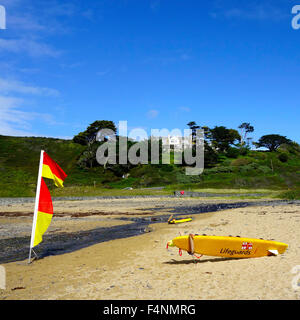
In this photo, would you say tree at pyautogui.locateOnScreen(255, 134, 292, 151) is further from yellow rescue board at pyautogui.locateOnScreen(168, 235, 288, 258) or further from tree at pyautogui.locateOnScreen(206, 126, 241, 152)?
yellow rescue board at pyautogui.locateOnScreen(168, 235, 288, 258)

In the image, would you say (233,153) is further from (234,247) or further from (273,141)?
(234,247)

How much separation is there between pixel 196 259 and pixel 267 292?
4204 mm

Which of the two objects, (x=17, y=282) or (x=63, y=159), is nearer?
(x=17, y=282)

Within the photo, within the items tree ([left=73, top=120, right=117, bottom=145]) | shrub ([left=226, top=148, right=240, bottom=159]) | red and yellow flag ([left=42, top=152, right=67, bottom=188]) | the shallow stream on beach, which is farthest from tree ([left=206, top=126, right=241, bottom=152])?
red and yellow flag ([left=42, top=152, right=67, bottom=188])

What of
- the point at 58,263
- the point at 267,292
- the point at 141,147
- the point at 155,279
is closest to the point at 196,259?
the point at 155,279

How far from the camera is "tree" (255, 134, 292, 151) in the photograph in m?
129

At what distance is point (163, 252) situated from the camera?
42.5 ft

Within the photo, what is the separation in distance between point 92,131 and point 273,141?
82132 millimetres

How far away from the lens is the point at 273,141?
130 meters

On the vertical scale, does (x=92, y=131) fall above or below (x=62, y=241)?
above

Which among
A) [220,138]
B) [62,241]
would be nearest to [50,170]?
[62,241]

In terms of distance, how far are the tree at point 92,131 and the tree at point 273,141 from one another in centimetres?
7090
